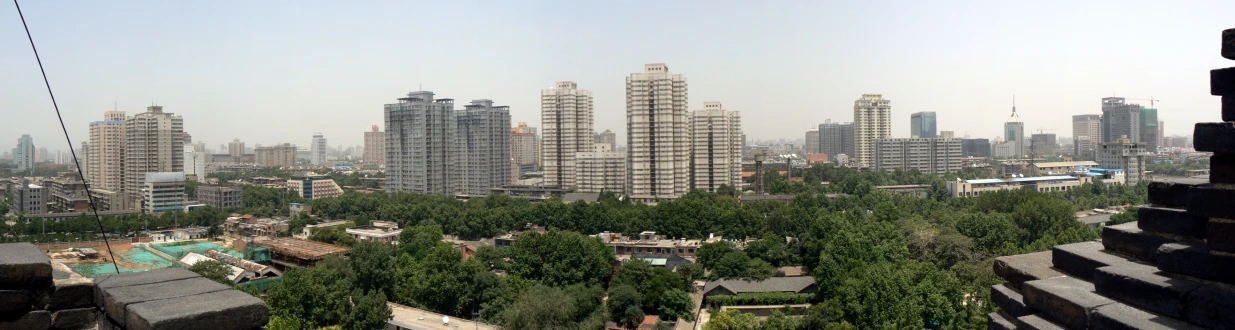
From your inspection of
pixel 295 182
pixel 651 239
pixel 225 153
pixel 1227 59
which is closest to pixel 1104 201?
pixel 651 239

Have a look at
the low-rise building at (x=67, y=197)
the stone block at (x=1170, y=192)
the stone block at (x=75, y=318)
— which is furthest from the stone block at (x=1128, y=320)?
the low-rise building at (x=67, y=197)

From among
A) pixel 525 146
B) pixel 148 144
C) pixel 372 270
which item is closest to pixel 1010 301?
pixel 372 270

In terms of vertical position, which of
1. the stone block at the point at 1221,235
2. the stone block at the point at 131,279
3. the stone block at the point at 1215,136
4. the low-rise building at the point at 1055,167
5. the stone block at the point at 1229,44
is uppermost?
the stone block at the point at 1229,44

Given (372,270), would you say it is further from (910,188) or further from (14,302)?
(910,188)

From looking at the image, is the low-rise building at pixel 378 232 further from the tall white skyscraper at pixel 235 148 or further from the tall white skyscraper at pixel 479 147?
the tall white skyscraper at pixel 235 148

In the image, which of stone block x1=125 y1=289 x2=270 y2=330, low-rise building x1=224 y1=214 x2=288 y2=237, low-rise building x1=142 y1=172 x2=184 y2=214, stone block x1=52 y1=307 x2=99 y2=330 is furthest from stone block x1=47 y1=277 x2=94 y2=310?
low-rise building x1=142 y1=172 x2=184 y2=214

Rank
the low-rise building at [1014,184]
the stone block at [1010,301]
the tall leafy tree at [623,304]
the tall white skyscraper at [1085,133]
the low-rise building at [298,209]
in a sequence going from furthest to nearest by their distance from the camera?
1. the tall white skyscraper at [1085,133]
2. the low-rise building at [1014,184]
3. the low-rise building at [298,209]
4. the tall leafy tree at [623,304]
5. the stone block at [1010,301]
